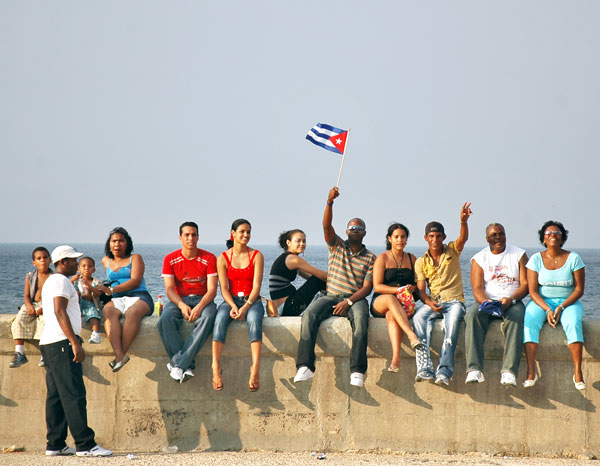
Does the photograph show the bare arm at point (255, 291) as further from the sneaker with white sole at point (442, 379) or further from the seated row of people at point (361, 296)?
the sneaker with white sole at point (442, 379)

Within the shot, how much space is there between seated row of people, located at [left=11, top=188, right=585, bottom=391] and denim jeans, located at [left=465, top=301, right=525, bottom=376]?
1 centimetres

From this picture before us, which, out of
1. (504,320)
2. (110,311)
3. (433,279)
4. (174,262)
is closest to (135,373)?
(110,311)

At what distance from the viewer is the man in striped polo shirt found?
766cm

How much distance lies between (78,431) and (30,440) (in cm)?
90

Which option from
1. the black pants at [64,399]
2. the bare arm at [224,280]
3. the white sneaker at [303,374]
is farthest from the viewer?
the bare arm at [224,280]

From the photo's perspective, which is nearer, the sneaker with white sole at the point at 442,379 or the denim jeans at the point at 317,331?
the sneaker with white sole at the point at 442,379

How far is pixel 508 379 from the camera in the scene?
24.5 ft

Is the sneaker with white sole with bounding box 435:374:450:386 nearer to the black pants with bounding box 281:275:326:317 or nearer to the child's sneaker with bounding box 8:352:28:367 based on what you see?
the black pants with bounding box 281:275:326:317

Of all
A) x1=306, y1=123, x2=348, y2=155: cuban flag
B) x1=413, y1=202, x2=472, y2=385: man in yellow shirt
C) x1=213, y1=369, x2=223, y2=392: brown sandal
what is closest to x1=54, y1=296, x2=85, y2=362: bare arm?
x1=213, y1=369, x2=223, y2=392: brown sandal

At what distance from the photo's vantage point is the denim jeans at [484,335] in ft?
24.7

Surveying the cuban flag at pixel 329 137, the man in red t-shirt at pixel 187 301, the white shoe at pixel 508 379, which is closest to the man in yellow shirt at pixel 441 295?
the white shoe at pixel 508 379

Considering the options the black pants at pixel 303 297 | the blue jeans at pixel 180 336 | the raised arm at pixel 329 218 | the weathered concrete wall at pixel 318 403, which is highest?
the raised arm at pixel 329 218

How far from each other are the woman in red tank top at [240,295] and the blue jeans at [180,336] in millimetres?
106

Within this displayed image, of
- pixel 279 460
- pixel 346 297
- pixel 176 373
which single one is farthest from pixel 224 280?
pixel 279 460
